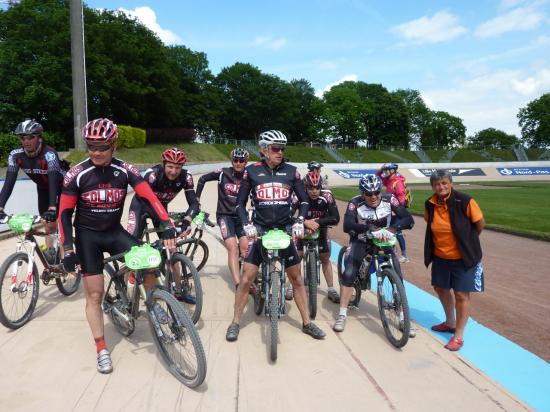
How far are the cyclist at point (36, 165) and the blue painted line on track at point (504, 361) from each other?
4830mm

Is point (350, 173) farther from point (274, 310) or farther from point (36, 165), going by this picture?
point (274, 310)

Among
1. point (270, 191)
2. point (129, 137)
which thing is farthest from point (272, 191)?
point (129, 137)

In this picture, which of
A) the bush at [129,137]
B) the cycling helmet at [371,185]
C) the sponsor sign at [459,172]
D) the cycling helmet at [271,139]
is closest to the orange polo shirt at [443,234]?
the cycling helmet at [371,185]

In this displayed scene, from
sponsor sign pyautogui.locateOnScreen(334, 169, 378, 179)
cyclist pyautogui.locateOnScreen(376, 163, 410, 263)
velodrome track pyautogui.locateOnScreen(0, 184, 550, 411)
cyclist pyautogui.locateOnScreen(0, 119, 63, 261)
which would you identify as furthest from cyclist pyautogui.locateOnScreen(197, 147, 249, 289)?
sponsor sign pyautogui.locateOnScreen(334, 169, 378, 179)

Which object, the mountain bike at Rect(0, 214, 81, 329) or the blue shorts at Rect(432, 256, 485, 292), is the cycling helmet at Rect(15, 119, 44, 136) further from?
the blue shorts at Rect(432, 256, 485, 292)

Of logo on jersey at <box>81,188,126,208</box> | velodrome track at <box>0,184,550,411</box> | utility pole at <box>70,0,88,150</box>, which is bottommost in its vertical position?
velodrome track at <box>0,184,550,411</box>

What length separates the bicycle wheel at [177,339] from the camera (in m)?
3.60

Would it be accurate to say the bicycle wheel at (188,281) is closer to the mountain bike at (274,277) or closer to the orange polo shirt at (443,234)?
the mountain bike at (274,277)

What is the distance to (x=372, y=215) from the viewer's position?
17.5 feet

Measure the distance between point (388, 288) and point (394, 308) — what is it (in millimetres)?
265

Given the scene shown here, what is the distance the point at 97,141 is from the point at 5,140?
26.0 meters

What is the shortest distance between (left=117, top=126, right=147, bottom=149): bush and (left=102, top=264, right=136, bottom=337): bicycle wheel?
3309 centimetres

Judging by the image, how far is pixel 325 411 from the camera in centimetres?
346

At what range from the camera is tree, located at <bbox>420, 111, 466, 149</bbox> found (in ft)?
358
